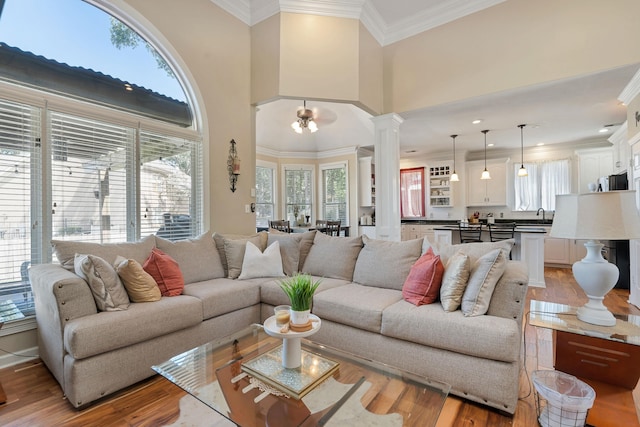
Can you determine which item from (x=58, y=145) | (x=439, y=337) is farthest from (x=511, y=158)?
(x=58, y=145)

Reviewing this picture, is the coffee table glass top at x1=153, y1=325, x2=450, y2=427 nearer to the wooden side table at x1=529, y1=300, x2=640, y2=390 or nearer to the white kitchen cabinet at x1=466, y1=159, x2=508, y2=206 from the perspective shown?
the wooden side table at x1=529, y1=300, x2=640, y2=390

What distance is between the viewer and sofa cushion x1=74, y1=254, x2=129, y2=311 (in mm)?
2045

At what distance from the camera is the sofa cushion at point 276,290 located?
2729 mm

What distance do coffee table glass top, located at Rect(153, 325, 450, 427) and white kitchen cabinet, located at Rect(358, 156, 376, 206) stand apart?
5960mm

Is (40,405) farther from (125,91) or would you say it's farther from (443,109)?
(443,109)

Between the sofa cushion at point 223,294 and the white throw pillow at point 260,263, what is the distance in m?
0.10

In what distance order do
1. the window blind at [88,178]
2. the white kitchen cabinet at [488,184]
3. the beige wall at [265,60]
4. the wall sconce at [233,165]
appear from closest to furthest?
the window blind at [88,178] → the beige wall at [265,60] → the wall sconce at [233,165] → the white kitchen cabinet at [488,184]

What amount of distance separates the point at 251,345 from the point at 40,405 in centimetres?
135

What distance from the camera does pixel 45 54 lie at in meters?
2.58

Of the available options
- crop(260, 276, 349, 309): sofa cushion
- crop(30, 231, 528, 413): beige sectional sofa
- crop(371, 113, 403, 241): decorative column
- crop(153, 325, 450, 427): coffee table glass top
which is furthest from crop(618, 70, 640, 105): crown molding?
crop(153, 325, 450, 427): coffee table glass top

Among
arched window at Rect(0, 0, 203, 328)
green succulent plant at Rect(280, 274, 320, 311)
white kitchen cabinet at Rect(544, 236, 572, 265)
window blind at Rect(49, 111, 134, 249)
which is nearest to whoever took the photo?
green succulent plant at Rect(280, 274, 320, 311)

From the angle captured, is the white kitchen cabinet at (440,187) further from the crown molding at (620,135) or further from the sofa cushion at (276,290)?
the sofa cushion at (276,290)

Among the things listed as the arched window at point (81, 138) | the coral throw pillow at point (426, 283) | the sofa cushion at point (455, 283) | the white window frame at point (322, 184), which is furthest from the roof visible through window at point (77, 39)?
the white window frame at point (322, 184)

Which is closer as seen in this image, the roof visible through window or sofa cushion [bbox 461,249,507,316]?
sofa cushion [bbox 461,249,507,316]
